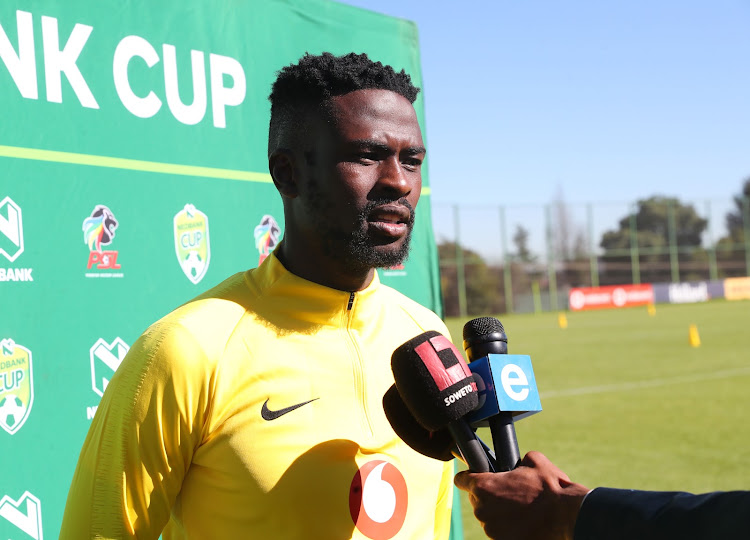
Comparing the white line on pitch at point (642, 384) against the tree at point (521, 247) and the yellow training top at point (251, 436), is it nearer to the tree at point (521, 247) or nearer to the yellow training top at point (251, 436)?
the yellow training top at point (251, 436)

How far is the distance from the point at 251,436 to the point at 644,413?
27.7 ft

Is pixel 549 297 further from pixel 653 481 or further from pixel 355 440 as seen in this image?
pixel 355 440

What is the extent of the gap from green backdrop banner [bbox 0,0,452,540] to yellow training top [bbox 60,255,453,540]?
69cm

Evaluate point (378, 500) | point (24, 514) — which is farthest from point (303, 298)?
point (24, 514)

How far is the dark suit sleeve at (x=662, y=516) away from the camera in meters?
1.57

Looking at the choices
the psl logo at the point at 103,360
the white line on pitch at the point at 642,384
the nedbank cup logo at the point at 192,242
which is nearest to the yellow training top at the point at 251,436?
the psl logo at the point at 103,360

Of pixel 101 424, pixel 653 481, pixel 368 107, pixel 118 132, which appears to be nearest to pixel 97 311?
pixel 118 132

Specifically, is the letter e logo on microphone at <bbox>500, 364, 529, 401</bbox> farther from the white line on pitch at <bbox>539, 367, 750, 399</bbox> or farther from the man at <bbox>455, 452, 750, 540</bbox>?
the white line on pitch at <bbox>539, 367, 750, 399</bbox>

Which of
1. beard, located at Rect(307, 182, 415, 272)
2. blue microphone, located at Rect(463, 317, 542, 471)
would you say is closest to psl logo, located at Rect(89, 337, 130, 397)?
beard, located at Rect(307, 182, 415, 272)

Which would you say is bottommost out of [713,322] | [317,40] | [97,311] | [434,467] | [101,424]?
[713,322]

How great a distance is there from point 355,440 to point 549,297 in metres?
35.6

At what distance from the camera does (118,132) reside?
2.87 meters

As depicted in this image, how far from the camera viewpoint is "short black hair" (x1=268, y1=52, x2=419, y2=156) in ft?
7.11

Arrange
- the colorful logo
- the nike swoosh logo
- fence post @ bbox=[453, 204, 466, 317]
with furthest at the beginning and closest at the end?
fence post @ bbox=[453, 204, 466, 317], the colorful logo, the nike swoosh logo
